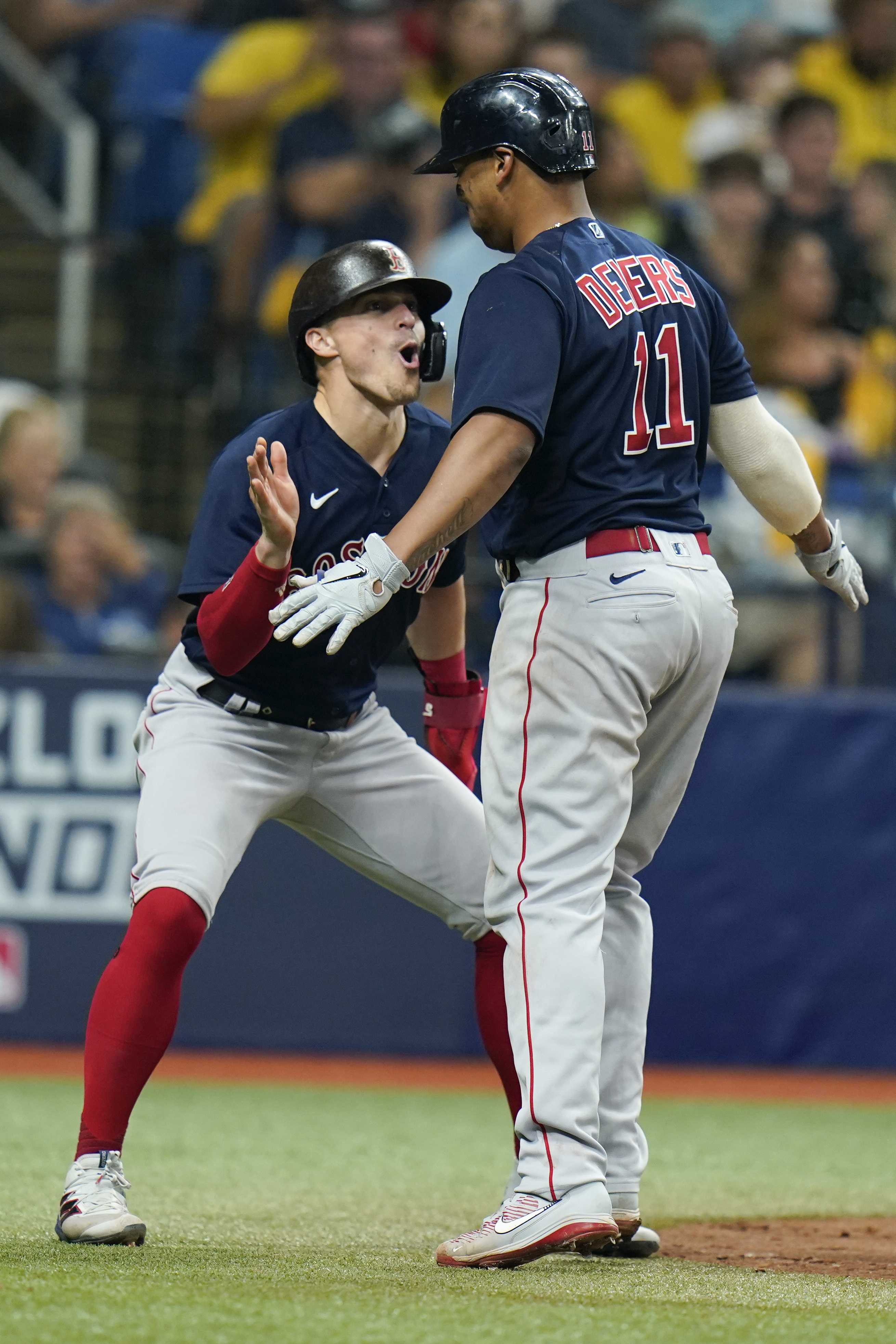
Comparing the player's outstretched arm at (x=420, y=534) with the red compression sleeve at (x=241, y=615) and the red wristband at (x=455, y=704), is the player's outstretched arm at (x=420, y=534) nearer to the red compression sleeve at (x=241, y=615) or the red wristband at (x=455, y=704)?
the red compression sleeve at (x=241, y=615)

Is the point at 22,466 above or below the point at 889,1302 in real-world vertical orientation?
above

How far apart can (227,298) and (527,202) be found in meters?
5.79

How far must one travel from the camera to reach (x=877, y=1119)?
5.93 m

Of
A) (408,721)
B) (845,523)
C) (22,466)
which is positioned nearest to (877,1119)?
(408,721)

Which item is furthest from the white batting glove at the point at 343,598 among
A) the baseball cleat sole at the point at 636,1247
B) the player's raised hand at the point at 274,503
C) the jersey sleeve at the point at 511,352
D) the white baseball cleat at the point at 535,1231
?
the baseball cleat sole at the point at 636,1247

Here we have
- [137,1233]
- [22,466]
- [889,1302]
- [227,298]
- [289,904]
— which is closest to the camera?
[889,1302]

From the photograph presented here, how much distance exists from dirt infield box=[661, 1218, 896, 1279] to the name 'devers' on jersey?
324 centimetres

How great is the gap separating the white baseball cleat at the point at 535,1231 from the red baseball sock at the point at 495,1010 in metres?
0.43

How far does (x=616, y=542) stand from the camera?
3.19m

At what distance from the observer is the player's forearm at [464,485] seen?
2.96 metres

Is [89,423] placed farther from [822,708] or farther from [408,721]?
[822,708]

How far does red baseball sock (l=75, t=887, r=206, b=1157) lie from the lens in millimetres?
3232

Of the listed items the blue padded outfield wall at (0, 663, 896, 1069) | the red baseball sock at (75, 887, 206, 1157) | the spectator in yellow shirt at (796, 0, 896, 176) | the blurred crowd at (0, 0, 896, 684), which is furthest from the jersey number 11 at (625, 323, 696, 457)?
the spectator in yellow shirt at (796, 0, 896, 176)

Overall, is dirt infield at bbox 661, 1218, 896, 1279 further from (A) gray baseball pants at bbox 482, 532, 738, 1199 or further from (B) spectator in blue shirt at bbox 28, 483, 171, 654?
(B) spectator in blue shirt at bbox 28, 483, 171, 654
